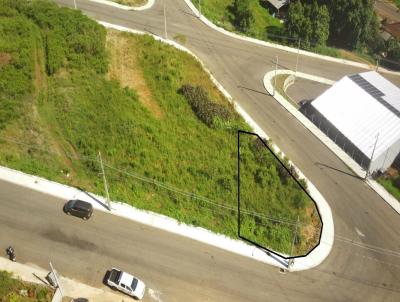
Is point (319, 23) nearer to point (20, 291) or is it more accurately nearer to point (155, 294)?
point (155, 294)

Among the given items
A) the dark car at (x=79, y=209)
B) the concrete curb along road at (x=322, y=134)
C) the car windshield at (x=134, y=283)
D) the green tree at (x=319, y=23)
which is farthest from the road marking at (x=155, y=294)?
the green tree at (x=319, y=23)

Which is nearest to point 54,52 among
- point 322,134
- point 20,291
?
point 20,291

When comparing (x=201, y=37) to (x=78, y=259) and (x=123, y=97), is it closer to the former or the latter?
(x=123, y=97)

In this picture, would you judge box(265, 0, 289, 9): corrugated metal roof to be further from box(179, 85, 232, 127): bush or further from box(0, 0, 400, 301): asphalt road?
box(0, 0, 400, 301): asphalt road

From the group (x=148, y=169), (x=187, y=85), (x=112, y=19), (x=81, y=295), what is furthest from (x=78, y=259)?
(x=112, y=19)

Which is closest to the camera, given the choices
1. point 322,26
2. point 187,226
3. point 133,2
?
point 187,226

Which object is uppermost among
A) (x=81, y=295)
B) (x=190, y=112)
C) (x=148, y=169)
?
(x=190, y=112)

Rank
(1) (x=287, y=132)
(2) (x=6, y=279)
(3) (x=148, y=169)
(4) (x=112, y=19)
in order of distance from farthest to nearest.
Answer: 1. (4) (x=112, y=19)
2. (1) (x=287, y=132)
3. (3) (x=148, y=169)
4. (2) (x=6, y=279)
